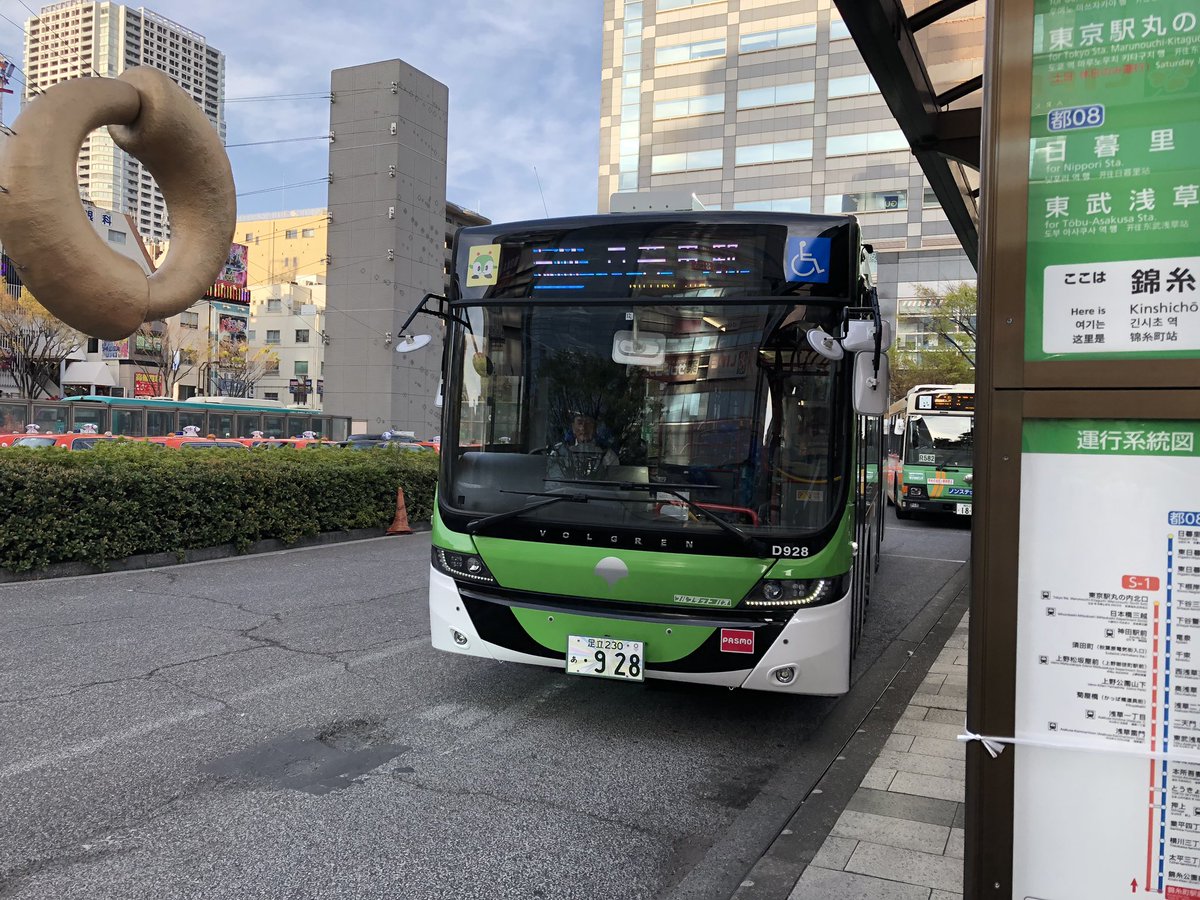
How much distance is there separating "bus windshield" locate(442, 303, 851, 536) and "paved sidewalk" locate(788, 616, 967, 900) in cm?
135

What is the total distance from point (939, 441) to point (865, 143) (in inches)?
2013

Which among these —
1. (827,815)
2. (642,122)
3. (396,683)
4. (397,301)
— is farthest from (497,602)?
(642,122)

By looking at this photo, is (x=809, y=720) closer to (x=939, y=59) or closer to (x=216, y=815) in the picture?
(x=216, y=815)

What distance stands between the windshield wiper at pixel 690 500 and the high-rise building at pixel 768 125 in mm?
55355

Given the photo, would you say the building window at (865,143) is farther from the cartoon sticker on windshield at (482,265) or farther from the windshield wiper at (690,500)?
the windshield wiper at (690,500)

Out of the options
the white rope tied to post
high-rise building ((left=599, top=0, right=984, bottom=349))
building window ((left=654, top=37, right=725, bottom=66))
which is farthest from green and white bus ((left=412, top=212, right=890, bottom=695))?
building window ((left=654, top=37, right=725, bottom=66))

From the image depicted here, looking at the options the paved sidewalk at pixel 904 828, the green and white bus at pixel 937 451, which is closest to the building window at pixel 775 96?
the green and white bus at pixel 937 451

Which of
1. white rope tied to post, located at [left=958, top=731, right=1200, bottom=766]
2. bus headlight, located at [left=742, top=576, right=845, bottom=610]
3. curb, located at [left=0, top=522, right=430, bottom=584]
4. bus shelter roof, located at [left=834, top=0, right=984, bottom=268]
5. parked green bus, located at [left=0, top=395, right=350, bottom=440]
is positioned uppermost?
bus shelter roof, located at [left=834, top=0, right=984, bottom=268]

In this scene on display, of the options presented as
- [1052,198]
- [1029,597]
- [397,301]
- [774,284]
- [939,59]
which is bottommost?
[1029,597]

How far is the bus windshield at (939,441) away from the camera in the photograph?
1786 centimetres

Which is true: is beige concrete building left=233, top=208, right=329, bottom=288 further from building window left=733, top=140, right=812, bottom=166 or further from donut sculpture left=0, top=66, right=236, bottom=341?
donut sculpture left=0, top=66, right=236, bottom=341

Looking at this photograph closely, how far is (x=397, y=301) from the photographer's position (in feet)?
126

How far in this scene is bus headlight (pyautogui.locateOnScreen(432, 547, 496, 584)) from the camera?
511 cm

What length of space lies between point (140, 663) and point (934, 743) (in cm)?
530
